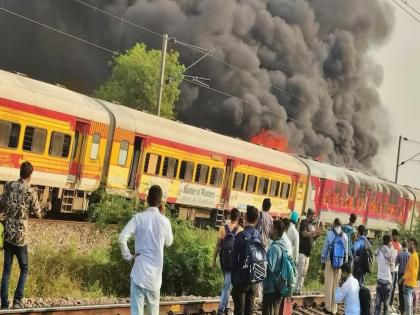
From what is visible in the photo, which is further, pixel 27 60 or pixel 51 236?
pixel 27 60

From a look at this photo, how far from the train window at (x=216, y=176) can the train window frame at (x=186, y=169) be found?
3.93 ft

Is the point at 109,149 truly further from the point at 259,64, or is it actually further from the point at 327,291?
the point at 259,64

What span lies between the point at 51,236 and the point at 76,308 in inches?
221

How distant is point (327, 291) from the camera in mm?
12430

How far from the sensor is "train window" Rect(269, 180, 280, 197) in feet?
86.6

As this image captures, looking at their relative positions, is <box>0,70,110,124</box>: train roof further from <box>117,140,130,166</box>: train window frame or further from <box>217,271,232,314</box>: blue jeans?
<box>217,271,232,314</box>: blue jeans

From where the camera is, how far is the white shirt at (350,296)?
8258 mm

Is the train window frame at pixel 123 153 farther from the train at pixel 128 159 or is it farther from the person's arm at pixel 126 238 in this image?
the person's arm at pixel 126 238

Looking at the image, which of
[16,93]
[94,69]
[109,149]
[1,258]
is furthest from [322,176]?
[94,69]

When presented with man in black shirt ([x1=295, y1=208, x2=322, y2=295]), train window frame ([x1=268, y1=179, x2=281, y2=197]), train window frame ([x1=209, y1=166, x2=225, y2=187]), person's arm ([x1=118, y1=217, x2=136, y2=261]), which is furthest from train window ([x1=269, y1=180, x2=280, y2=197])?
person's arm ([x1=118, y1=217, x2=136, y2=261])

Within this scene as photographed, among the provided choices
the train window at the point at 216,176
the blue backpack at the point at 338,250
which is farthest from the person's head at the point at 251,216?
the train window at the point at 216,176

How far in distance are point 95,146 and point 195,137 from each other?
502 cm

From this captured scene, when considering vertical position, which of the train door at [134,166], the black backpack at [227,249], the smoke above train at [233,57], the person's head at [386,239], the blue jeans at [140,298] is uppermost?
the smoke above train at [233,57]

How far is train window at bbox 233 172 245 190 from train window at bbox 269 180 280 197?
2.34 m
